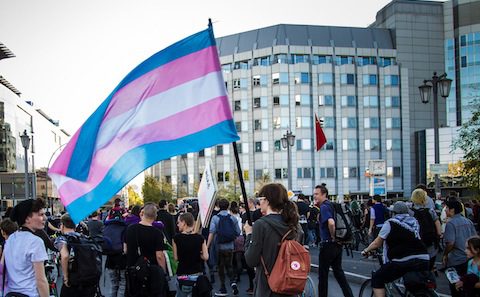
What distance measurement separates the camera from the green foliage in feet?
277

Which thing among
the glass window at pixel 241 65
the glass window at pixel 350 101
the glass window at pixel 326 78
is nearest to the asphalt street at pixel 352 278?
the glass window at pixel 326 78

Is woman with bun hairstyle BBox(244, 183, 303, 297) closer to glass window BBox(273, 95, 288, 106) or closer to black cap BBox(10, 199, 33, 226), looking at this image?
black cap BBox(10, 199, 33, 226)

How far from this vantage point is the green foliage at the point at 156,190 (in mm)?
84500

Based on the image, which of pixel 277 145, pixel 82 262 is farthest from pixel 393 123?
pixel 82 262

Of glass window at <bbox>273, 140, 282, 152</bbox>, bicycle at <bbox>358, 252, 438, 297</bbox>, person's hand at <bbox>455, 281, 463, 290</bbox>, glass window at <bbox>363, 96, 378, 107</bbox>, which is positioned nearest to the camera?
bicycle at <bbox>358, 252, 438, 297</bbox>

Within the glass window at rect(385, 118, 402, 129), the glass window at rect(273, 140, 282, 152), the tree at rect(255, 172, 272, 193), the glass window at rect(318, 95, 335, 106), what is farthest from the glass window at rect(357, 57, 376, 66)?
the tree at rect(255, 172, 272, 193)

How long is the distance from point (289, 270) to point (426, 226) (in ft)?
18.2

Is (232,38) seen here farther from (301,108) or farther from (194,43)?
(194,43)

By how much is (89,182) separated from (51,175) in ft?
1.50

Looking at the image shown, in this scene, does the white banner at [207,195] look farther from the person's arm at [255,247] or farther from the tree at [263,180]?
the tree at [263,180]

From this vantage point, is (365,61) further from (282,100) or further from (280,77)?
(282,100)

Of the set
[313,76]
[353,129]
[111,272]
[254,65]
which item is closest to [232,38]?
[254,65]

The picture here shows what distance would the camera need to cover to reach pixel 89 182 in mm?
6348

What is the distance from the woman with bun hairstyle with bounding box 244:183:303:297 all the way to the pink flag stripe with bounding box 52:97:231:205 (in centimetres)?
132
